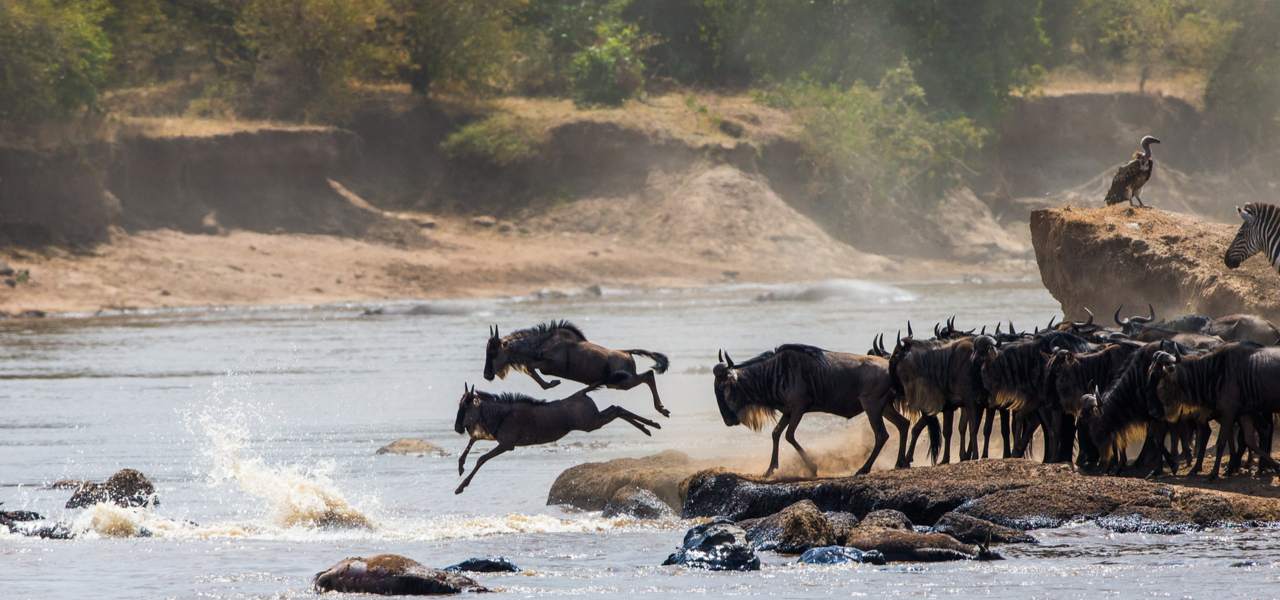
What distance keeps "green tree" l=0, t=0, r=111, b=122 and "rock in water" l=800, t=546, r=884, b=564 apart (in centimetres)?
4164

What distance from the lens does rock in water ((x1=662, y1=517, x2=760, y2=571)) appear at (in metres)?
13.1

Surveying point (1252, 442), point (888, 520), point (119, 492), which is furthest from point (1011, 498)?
point (119, 492)

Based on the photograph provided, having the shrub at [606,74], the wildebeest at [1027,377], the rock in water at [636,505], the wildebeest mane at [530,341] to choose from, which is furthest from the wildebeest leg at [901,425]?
the shrub at [606,74]

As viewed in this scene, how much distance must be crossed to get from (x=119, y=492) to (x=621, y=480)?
14.3ft

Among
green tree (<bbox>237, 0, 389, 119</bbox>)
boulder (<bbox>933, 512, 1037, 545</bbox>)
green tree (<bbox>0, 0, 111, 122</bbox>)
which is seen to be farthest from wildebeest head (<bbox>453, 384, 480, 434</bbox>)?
green tree (<bbox>237, 0, 389, 119</bbox>)

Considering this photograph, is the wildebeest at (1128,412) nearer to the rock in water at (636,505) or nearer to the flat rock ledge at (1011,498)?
the flat rock ledge at (1011,498)

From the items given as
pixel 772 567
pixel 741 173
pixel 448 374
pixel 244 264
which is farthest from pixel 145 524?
pixel 741 173

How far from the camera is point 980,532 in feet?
44.4

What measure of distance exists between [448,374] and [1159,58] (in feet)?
175

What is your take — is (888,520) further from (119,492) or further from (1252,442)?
(119,492)

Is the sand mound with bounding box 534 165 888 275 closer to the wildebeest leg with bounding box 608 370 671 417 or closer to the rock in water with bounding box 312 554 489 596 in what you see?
the wildebeest leg with bounding box 608 370 671 417

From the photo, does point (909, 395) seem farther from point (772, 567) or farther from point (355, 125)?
point (355, 125)

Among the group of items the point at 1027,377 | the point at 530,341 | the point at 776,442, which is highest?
the point at 530,341

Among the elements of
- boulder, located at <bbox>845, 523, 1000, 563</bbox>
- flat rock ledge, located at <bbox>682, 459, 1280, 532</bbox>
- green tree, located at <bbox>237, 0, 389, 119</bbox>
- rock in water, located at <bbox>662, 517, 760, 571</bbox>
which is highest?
green tree, located at <bbox>237, 0, 389, 119</bbox>
